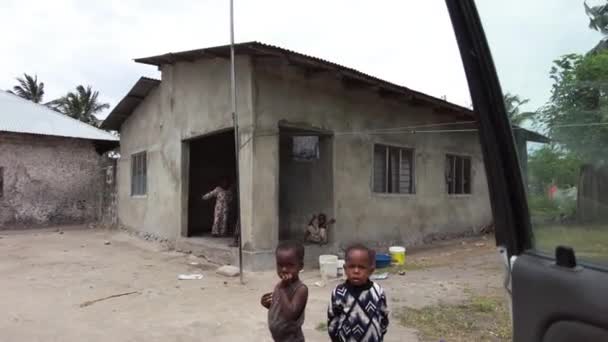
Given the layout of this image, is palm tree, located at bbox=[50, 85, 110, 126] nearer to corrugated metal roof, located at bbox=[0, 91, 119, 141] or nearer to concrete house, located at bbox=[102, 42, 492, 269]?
corrugated metal roof, located at bbox=[0, 91, 119, 141]

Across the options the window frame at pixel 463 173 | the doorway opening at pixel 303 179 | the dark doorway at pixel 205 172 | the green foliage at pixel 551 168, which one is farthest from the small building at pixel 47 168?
the green foliage at pixel 551 168

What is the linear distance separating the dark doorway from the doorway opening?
306 centimetres

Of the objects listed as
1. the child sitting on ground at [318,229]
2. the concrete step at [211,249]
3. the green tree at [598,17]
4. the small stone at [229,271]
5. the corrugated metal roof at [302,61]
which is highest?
the corrugated metal roof at [302,61]

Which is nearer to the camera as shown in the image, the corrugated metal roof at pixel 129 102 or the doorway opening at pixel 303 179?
the doorway opening at pixel 303 179

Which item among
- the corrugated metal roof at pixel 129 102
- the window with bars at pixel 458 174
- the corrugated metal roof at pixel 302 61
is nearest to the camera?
the corrugated metal roof at pixel 302 61

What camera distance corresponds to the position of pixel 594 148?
1.10 metres

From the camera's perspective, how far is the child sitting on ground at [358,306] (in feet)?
7.39

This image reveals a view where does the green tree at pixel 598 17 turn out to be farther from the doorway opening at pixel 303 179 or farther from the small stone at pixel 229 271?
the doorway opening at pixel 303 179

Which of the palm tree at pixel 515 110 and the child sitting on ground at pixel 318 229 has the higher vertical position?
the palm tree at pixel 515 110

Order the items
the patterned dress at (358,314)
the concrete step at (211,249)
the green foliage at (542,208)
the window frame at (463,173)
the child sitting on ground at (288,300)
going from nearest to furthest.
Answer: the green foliage at (542,208) < the patterned dress at (358,314) < the child sitting on ground at (288,300) < the concrete step at (211,249) < the window frame at (463,173)

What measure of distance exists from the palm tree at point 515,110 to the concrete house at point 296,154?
5.93 m

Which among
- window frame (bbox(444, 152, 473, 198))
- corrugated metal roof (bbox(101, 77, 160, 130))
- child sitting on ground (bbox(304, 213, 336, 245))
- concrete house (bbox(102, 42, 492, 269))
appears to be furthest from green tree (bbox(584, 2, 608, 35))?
corrugated metal roof (bbox(101, 77, 160, 130))

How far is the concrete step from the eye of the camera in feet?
25.1

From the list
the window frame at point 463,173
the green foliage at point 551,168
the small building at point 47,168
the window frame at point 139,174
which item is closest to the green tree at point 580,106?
the green foliage at point 551,168
